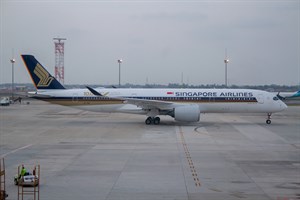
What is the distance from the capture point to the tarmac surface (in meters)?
11.9

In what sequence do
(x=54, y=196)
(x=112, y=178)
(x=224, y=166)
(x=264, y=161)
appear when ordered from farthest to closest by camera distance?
(x=264, y=161) → (x=224, y=166) → (x=112, y=178) → (x=54, y=196)

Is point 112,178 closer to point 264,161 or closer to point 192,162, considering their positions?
point 192,162

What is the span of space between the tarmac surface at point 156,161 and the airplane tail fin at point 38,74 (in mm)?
4767

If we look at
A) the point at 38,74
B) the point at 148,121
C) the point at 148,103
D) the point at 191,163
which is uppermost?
the point at 38,74

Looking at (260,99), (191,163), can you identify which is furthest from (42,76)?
(191,163)

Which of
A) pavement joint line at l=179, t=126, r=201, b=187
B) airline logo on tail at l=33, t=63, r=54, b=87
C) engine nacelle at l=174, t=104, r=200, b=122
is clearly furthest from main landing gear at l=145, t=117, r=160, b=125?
airline logo on tail at l=33, t=63, r=54, b=87

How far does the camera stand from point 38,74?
31.8 m

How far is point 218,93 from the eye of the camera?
30922 millimetres

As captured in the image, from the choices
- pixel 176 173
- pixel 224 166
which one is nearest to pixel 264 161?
pixel 224 166

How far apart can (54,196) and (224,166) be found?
7143mm

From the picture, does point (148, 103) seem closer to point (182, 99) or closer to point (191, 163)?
point (182, 99)

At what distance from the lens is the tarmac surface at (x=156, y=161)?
11.9 meters

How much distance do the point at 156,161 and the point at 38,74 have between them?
18861 millimetres

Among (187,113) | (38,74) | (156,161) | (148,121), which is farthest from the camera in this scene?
(38,74)
